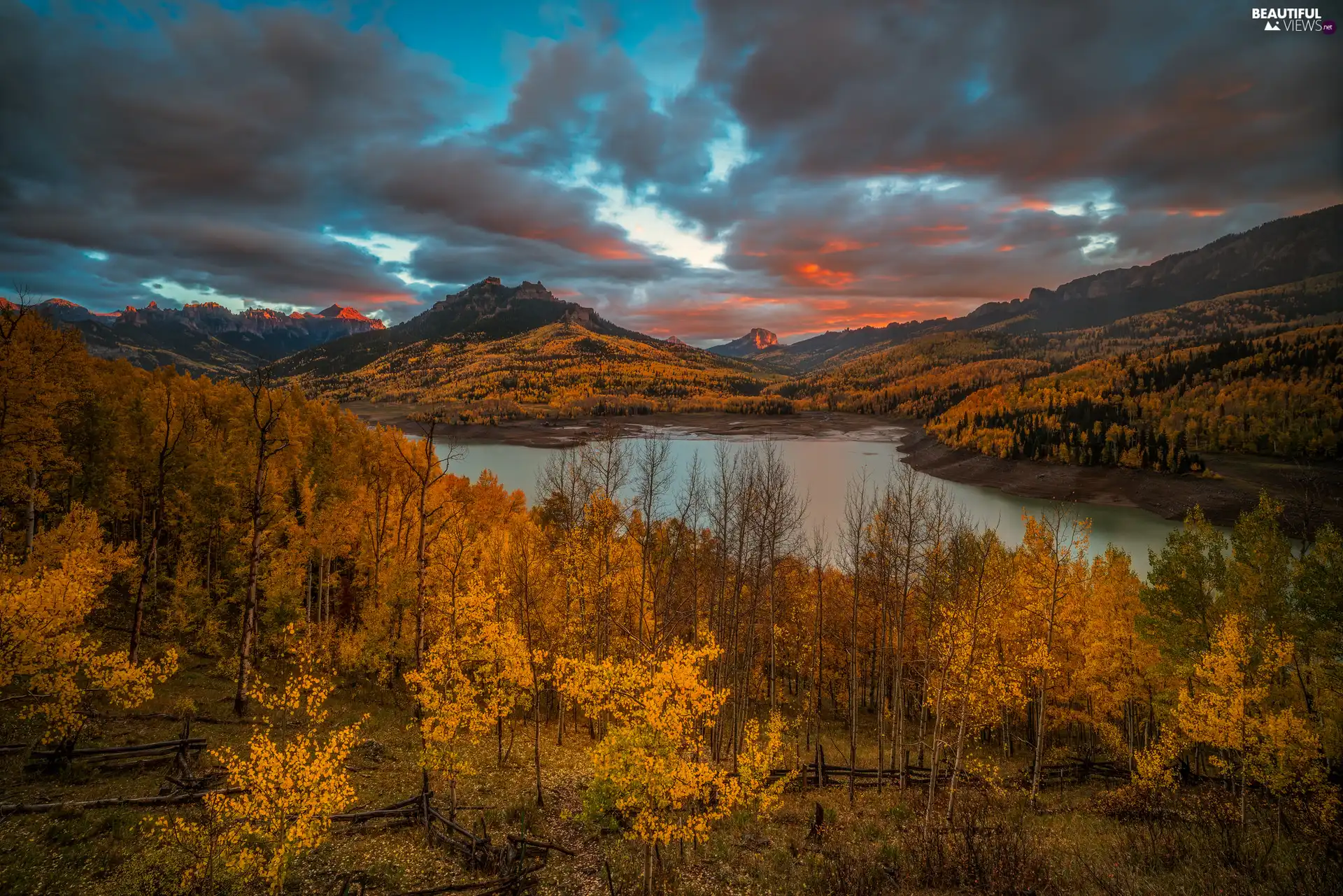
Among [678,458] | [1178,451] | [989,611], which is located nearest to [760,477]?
[989,611]

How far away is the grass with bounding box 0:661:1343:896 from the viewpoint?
39.3ft

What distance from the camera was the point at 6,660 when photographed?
14.0m

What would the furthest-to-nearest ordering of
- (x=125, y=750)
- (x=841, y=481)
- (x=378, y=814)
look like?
(x=841, y=481) → (x=378, y=814) → (x=125, y=750)

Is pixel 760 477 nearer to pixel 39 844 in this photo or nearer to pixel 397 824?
pixel 397 824

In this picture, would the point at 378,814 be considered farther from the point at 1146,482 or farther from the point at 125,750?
the point at 1146,482

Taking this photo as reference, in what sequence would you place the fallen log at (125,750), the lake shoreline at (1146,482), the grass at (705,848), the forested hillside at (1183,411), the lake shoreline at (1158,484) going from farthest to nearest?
the forested hillside at (1183,411) → the lake shoreline at (1158,484) → the lake shoreline at (1146,482) → the fallen log at (125,750) → the grass at (705,848)

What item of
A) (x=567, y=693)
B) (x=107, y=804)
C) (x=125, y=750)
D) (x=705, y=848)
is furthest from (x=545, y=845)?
(x=125, y=750)

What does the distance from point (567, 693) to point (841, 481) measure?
334ft

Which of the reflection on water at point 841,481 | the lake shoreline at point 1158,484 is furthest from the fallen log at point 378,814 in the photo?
the lake shoreline at point 1158,484

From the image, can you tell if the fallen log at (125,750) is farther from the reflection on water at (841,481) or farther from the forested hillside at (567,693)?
the reflection on water at (841,481)

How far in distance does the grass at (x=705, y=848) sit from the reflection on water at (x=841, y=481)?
83.2 feet

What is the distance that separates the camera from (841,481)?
362 feet

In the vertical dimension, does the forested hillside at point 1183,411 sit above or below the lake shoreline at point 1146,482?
above

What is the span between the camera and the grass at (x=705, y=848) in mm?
11977
